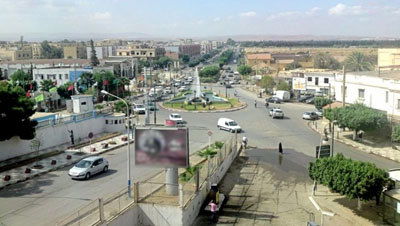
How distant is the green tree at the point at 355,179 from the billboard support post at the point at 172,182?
661cm

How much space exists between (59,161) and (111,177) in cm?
488

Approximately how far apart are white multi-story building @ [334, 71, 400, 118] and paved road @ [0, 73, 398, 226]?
6.00 m

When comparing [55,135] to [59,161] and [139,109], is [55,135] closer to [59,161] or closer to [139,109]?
[59,161]

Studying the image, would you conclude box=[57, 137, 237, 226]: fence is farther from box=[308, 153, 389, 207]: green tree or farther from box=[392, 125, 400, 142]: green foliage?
box=[392, 125, 400, 142]: green foliage

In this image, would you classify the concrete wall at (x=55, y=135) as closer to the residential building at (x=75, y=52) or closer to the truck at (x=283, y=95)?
the truck at (x=283, y=95)

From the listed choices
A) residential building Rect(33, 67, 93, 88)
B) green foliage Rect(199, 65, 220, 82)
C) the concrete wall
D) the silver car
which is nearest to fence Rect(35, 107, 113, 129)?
the concrete wall

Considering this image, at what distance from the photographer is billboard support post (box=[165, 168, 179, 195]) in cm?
1727

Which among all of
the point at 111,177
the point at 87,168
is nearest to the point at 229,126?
the point at 111,177

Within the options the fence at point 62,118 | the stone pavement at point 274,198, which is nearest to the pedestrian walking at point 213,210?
the stone pavement at point 274,198

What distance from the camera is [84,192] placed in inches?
789

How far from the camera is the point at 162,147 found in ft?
55.2

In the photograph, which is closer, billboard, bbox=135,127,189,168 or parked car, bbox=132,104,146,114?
billboard, bbox=135,127,189,168

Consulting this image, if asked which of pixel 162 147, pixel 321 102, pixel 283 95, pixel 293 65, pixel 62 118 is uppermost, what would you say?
pixel 293 65

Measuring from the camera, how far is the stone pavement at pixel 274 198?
17.5 metres
